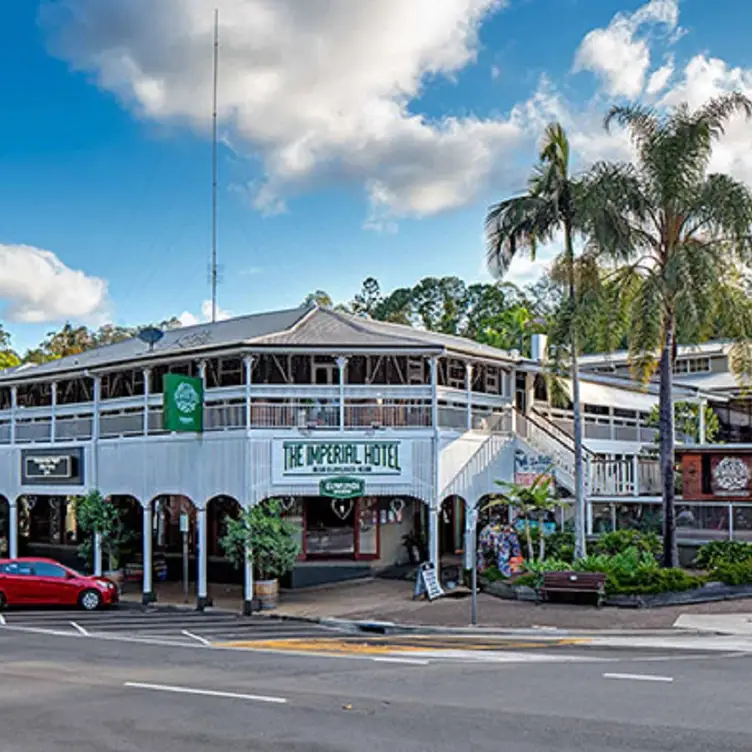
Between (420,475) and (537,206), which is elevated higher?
(537,206)

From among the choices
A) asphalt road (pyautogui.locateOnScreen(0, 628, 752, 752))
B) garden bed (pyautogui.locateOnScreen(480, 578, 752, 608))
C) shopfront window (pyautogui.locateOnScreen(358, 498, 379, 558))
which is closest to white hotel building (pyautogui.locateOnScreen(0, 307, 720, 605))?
shopfront window (pyautogui.locateOnScreen(358, 498, 379, 558))

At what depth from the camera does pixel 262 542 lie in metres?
23.0

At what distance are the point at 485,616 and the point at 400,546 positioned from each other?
326 inches

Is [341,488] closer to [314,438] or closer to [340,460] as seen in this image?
[340,460]

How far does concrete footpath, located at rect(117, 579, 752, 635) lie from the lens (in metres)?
18.6

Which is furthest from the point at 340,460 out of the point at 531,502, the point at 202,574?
the point at 531,502

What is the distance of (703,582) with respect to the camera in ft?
68.4

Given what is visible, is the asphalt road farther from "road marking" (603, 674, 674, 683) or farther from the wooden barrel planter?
the wooden barrel planter

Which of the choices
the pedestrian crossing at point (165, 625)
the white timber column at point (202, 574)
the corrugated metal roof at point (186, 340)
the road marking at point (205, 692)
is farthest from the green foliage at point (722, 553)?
the road marking at point (205, 692)

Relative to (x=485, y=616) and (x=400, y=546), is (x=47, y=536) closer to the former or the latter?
(x=400, y=546)

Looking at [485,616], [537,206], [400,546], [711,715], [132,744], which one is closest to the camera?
[132,744]

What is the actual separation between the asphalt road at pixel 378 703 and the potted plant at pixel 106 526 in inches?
434

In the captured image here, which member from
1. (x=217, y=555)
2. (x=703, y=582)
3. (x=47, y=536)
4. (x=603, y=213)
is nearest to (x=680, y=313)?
(x=603, y=213)

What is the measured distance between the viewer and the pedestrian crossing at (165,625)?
64.6 ft
